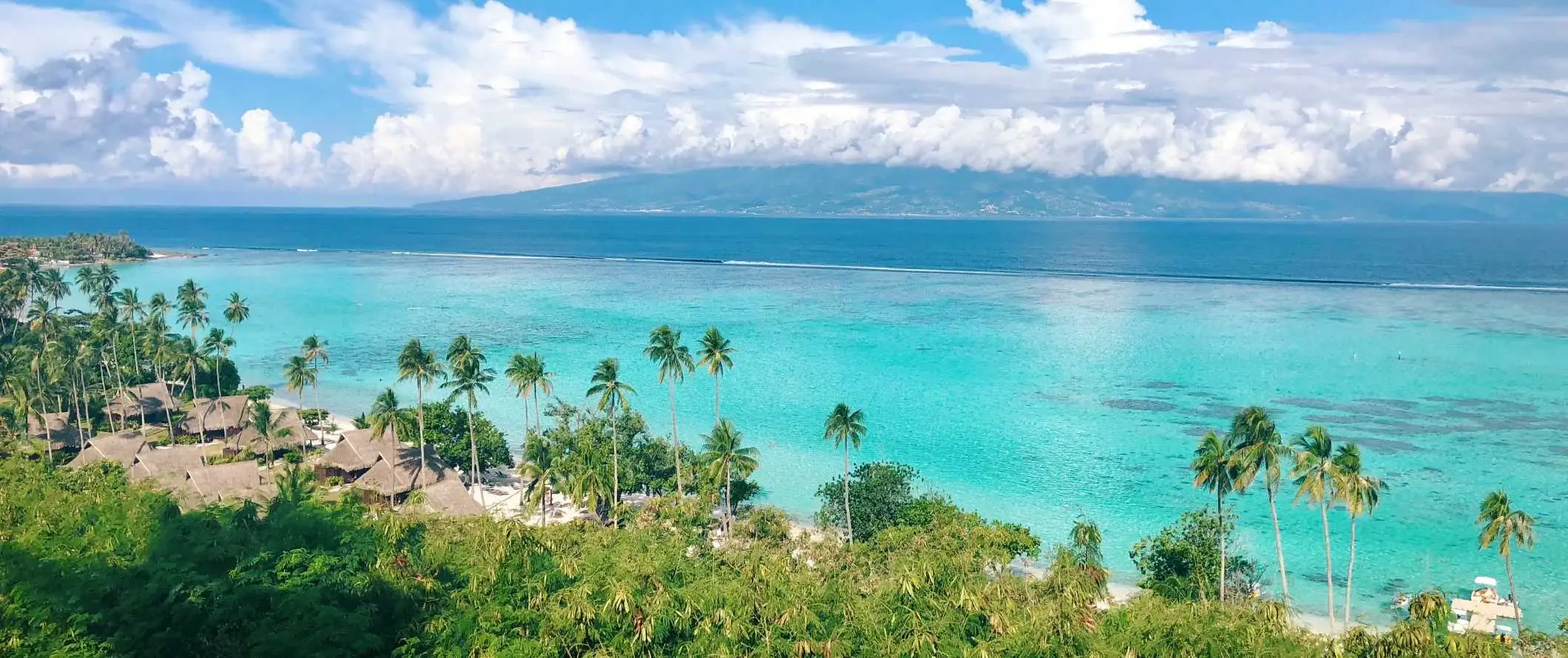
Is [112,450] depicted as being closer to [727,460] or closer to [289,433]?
Result: [289,433]

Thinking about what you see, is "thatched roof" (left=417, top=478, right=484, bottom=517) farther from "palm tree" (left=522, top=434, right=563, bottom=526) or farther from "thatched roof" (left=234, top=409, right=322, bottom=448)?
"thatched roof" (left=234, top=409, right=322, bottom=448)

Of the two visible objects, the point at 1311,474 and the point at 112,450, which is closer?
the point at 1311,474

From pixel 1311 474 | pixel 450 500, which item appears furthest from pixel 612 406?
pixel 1311 474

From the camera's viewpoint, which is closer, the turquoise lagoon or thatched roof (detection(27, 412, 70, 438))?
the turquoise lagoon

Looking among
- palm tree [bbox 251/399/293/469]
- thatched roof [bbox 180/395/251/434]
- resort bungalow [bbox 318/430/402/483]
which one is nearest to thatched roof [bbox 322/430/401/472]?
resort bungalow [bbox 318/430/402/483]

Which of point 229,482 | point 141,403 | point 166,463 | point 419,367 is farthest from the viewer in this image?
point 141,403

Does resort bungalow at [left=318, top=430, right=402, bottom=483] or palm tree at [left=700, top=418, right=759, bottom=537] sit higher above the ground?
palm tree at [left=700, top=418, right=759, bottom=537]

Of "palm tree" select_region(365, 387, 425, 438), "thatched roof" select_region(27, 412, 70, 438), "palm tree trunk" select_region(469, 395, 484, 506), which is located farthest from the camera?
"thatched roof" select_region(27, 412, 70, 438)

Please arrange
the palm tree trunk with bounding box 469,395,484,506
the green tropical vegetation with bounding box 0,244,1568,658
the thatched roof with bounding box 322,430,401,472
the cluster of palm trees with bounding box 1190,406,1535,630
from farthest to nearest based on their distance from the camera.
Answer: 1. the thatched roof with bounding box 322,430,401,472
2. the palm tree trunk with bounding box 469,395,484,506
3. the cluster of palm trees with bounding box 1190,406,1535,630
4. the green tropical vegetation with bounding box 0,244,1568,658
